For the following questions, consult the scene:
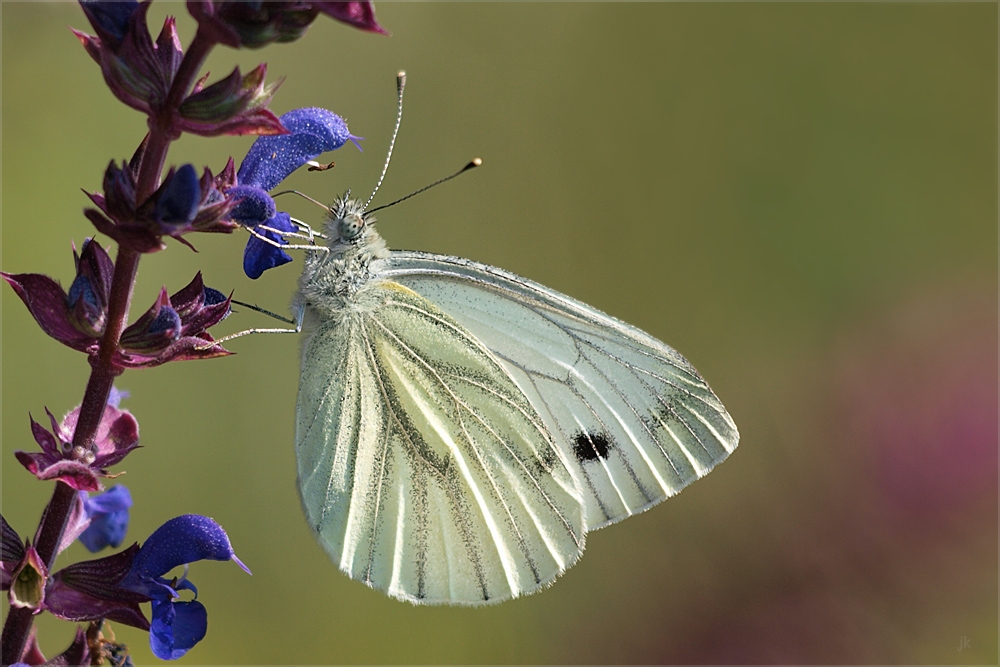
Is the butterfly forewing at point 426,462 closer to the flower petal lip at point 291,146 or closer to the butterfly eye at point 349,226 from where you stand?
the butterfly eye at point 349,226

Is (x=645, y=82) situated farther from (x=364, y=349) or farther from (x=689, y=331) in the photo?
(x=364, y=349)

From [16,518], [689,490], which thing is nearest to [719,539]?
[689,490]

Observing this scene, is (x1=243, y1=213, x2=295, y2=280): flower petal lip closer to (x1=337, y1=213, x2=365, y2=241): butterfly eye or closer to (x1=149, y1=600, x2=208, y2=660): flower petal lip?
(x1=337, y1=213, x2=365, y2=241): butterfly eye

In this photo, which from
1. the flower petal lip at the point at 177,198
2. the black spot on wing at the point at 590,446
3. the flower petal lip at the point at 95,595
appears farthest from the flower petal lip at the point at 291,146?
the black spot on wing at the point at 590,446

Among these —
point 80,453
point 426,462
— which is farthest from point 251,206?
point 426,462

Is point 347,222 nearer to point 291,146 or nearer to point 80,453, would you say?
point 291,146

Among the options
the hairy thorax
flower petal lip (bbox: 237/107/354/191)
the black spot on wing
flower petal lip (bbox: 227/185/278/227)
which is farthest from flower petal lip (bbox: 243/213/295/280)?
the black spot on wing
